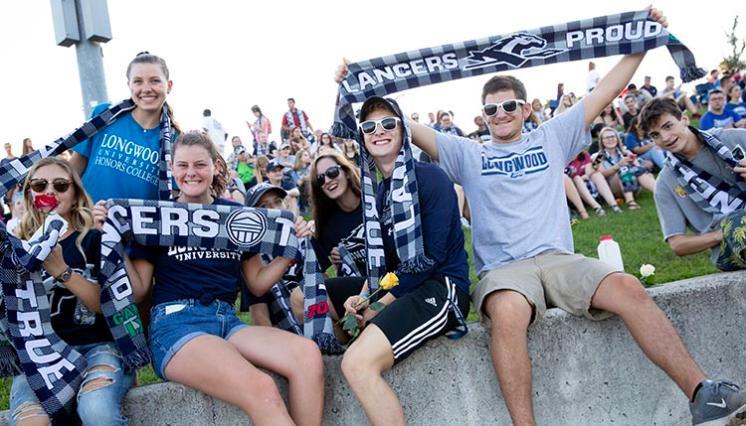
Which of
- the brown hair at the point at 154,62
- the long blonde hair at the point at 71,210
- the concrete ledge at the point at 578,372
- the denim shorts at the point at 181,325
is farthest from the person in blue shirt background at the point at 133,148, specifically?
the concrete ledge at the point at 578,372

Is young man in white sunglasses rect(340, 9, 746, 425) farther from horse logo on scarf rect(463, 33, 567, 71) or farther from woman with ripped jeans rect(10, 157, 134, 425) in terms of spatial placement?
woman with ripped jeans rect(10, 157, 134, 425)

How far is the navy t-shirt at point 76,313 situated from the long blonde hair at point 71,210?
49 mm

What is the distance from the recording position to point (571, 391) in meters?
3.81

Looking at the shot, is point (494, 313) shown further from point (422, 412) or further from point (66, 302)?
point (66, 302)

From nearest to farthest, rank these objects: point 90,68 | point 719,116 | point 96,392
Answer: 1. point 96,392
2. point 90,68
3. point 719,116

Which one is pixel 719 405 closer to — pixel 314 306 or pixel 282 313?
pixel 314 306

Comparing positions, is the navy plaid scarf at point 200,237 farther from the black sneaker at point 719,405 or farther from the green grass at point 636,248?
the black sneaker at point 719,405

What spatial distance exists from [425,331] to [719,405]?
4.76 feet

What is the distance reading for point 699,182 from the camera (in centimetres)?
442

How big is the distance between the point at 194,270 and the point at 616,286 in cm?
228

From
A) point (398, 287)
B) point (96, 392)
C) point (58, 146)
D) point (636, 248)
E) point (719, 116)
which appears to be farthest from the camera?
point (719, 116)

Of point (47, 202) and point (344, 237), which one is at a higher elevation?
point (47, 202)

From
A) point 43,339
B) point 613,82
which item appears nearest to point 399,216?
point 613,82

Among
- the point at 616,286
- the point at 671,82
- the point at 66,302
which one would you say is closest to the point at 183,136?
the point at 66,302
